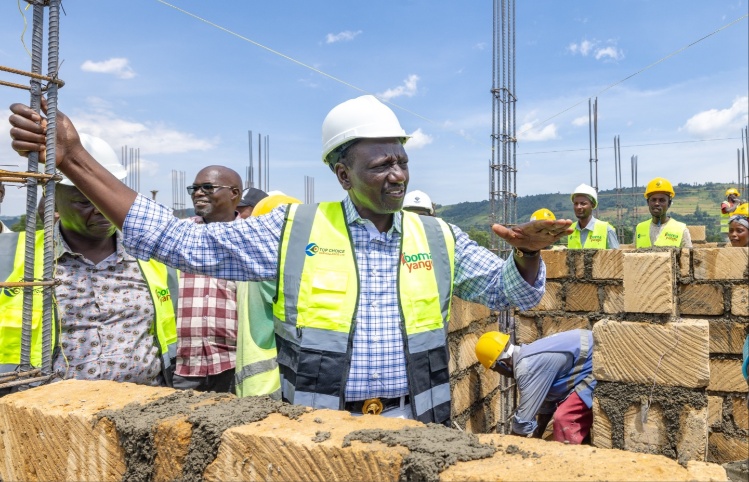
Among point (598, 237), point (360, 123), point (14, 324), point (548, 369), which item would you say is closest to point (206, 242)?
point (360, 123)

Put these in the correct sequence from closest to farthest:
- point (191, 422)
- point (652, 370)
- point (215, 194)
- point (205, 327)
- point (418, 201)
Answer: point (191, 422) < point (652, 370) < point (205, 327) < point (215, 194) < point (418, 201)

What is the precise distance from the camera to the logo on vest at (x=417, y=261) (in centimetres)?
234

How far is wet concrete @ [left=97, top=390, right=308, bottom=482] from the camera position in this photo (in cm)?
150

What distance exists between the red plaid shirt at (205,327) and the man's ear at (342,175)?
1.74 m

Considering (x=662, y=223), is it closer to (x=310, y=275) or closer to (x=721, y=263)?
(x=721, y=263)

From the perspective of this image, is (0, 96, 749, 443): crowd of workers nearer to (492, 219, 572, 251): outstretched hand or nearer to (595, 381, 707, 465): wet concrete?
(492, 219, 572, 251): outstretched hand

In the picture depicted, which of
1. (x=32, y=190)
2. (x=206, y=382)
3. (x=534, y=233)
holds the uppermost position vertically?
(x=32, y=190)

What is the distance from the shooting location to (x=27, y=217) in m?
1.88

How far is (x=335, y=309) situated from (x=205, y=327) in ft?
6.09

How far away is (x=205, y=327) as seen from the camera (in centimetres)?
376

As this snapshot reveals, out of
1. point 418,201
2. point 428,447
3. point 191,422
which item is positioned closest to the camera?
point 428,447

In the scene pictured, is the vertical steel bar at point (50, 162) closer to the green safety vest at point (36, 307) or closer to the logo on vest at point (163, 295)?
the green safety vest at point (36, 307)

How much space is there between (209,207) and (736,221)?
6513mm

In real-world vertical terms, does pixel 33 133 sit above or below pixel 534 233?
above
